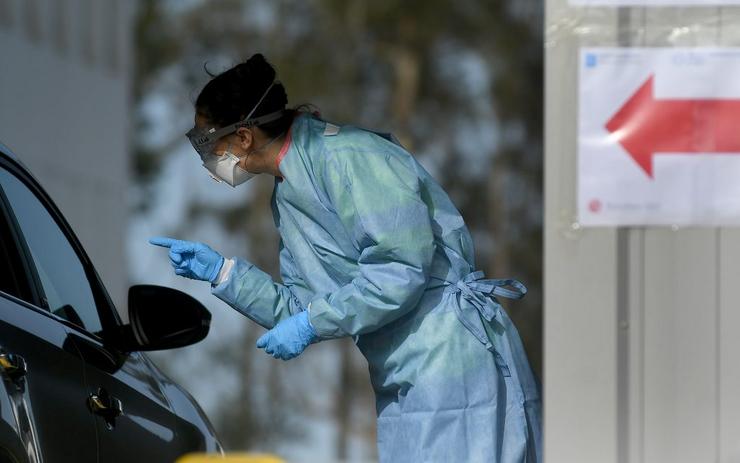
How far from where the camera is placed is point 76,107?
43.6 feet

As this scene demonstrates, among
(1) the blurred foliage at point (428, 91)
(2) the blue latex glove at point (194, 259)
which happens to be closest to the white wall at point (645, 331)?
(2) the blue latex glove at point (194, 259)

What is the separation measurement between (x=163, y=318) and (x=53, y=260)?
1.39 feet

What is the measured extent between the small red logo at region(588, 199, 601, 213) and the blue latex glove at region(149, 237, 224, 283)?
129 cm

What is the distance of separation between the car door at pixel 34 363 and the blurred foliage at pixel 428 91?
20065 mm

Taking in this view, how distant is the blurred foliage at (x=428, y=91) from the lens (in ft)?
80.7

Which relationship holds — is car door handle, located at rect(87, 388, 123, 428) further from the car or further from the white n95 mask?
the white n95 mask

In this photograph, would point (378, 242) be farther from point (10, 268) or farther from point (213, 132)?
point (10, 268)

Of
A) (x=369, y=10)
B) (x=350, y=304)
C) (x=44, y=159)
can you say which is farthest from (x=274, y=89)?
(x=369, y=10)

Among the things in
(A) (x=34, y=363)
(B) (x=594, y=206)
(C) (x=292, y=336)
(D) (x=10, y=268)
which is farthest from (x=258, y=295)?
(B) (x=594, y=206)

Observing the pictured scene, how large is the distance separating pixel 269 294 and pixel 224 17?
864 inches

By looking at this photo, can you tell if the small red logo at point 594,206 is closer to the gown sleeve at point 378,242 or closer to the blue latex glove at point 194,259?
the gown sleeve at point 378,242

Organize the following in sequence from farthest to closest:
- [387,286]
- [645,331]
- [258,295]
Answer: [258,295] < [387,286] < [645,331]

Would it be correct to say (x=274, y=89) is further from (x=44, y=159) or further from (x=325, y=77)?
(x=325, y=77)

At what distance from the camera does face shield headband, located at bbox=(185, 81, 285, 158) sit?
423cm
